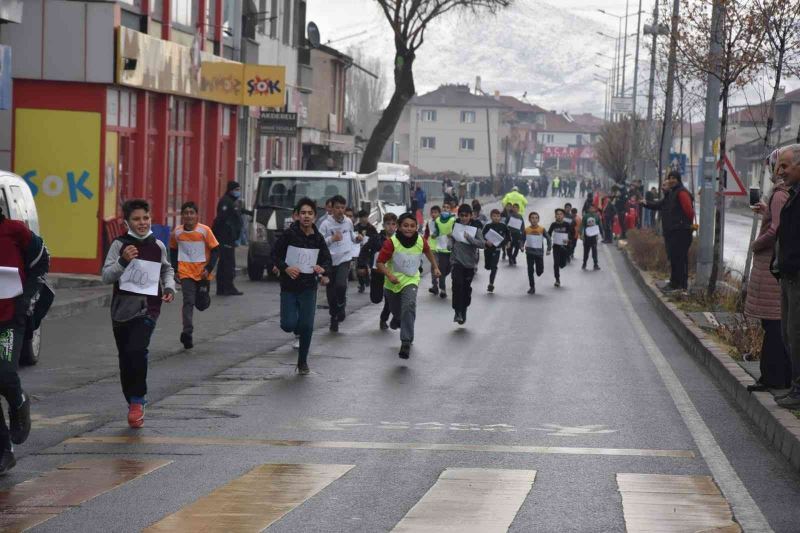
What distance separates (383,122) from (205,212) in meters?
16.4

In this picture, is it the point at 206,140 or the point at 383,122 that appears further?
the point at 383,122

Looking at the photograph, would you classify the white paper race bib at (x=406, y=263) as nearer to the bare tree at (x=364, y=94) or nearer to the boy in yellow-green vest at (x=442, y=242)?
the boy in yellow-green vest at (x=442, y=242)

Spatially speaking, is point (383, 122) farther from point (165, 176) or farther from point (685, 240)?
point (685, 240)

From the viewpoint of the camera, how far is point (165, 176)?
105 feet

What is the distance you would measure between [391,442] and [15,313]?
2.71m

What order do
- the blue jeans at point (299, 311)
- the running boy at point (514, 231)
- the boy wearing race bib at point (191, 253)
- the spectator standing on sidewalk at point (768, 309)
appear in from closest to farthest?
the spectator standing on sidewalk at point (768, 309) → the blue jeans at point (299, 311) → the boy wearing race bib at point (191, 253) → the running boy at point (514, 231)

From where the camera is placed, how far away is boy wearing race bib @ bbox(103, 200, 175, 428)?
11.2 meters

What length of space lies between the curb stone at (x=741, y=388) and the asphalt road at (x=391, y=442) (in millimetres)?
151

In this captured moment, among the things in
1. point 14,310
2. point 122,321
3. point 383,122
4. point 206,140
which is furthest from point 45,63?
point 383,122

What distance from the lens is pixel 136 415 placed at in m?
11.0

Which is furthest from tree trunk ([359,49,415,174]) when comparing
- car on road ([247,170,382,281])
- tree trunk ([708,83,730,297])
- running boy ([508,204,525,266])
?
tree trunk ([708,83,730,297])

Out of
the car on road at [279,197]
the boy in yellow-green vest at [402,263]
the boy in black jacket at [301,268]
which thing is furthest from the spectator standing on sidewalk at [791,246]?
the car on road at [279,197]

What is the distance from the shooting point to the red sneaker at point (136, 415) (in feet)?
35.8

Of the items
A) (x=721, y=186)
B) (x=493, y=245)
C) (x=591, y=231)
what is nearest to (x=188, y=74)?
(x=591, y=231)
